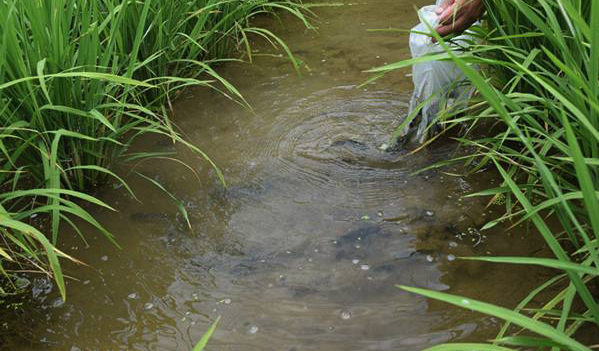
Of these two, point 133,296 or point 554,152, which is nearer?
point 133,296

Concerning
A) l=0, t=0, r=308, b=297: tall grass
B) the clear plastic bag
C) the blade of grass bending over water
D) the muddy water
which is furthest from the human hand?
the blade of grass bending over water

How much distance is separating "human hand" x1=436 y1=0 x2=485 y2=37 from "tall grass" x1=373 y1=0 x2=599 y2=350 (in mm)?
40

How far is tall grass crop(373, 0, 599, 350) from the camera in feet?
3.62

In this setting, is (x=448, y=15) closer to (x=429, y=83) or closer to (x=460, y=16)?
(x=460, y=16)

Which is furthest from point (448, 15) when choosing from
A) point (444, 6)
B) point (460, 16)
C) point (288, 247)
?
point (288, 247)

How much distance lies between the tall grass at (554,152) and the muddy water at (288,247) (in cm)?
17

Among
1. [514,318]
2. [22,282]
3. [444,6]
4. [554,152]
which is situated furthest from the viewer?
[444,6]

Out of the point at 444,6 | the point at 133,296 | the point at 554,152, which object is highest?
the point at 444,6

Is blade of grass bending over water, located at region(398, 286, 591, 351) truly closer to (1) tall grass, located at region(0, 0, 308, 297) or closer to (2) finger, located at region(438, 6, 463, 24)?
(1) tall grass, located at region(0, 0, 308, 297)

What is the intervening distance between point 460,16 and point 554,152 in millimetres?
486

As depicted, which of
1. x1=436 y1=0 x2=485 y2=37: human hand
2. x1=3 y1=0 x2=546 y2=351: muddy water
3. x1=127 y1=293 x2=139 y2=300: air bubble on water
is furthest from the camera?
x1=436 y1=0 x2=485 y2=37: human hand

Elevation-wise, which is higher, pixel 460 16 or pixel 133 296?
pixel 460 16

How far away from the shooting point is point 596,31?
1.27 meters

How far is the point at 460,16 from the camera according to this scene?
1937 millimetres
